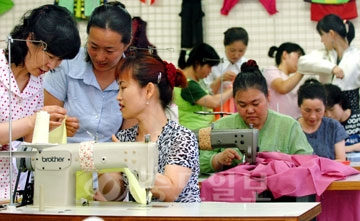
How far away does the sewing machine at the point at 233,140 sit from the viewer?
3.49 metres

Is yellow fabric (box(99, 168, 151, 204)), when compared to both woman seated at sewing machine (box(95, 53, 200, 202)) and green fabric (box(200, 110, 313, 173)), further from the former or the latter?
green fabric (box(200, 110, 313, 173))

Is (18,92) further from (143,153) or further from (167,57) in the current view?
(167,57)

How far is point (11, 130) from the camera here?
2.58 m

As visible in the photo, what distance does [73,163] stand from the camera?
2537mm

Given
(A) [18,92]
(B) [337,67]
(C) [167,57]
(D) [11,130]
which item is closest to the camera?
(D) [11,130]

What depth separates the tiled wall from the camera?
6.86 metres

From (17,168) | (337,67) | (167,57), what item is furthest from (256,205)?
(167,57)

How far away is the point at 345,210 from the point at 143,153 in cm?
164

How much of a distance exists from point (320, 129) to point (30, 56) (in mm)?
2260

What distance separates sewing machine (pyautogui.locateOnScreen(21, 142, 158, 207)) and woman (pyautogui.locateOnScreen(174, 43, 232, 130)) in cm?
223

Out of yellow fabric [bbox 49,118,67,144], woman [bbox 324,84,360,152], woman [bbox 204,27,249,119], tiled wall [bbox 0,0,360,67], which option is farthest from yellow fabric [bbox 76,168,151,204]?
tiled wall [bbox 0,0,360,67]

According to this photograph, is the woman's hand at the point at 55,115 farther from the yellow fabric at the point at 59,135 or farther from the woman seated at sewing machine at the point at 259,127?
the woman seated at sewing machine at the point at 259,127

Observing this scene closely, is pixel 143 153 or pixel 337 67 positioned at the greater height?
pixel 337 67

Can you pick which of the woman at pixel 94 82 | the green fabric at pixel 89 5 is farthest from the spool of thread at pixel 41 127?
the green fabric at pixel 89 5
